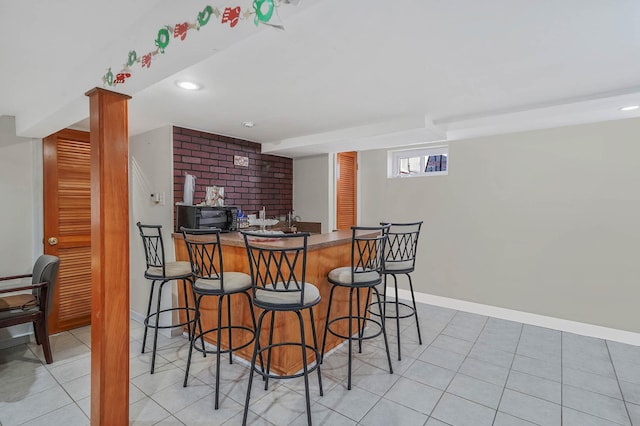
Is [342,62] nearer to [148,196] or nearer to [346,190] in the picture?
[148,196]

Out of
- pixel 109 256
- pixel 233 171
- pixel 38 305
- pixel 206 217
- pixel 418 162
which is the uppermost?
pixel 418 162

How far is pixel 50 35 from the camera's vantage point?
5.08 ft

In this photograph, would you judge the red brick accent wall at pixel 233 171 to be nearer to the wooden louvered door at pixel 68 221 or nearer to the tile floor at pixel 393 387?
the wooden louvered door at pixel 68 221

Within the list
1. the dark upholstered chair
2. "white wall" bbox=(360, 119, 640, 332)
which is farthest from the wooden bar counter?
"white wall" bbox=(360, 119, 640, 332)

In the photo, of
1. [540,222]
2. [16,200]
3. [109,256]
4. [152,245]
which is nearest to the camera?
[109,256]

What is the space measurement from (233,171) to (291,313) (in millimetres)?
2104

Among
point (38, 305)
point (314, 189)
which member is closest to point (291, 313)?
point (38, 305)

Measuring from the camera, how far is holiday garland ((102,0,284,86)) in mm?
1007

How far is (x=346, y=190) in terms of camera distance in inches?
188

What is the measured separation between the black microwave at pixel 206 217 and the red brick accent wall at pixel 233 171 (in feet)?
0.89

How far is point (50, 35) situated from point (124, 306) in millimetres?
1445

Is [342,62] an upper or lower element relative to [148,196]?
upper

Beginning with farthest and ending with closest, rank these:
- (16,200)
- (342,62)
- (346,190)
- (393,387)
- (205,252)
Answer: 1. (346,190)
2. (16,200)
3. (205,252)
4. (393,387)
5. (342,62)

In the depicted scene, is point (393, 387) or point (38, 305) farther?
point (38, 305)
